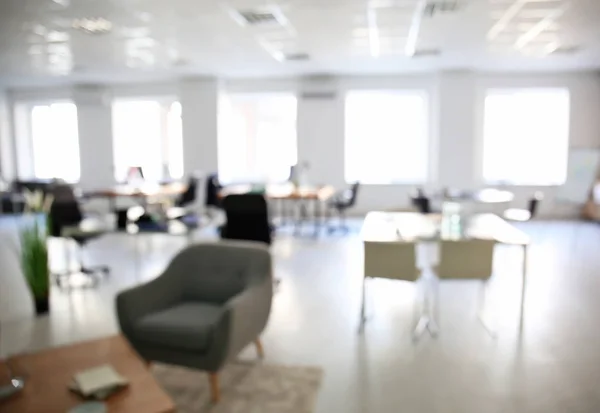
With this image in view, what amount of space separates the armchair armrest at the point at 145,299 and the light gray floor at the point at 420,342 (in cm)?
74

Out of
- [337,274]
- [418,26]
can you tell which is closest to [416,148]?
[418,26]

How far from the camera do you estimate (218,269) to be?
11.5 ft

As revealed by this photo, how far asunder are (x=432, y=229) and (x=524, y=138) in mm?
7119

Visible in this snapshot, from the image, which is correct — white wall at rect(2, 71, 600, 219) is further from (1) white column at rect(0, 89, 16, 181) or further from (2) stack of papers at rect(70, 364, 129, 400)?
(2) stack of papers at rect(70, 364, 129, 400)

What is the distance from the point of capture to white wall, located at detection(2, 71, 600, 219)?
9953 mm

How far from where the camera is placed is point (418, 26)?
628cm

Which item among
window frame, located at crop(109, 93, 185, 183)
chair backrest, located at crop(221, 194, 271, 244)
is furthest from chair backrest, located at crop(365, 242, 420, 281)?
window frame, located at crop(109, 93, 185, 183)

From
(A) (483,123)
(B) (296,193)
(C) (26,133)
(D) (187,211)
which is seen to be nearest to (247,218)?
(D) (187,211)

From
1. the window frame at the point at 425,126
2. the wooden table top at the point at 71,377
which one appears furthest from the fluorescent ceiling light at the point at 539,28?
the wooden table top at the point at 71,377

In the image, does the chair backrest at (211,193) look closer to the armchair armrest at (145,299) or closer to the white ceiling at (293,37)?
the white ceiling at (293,37)

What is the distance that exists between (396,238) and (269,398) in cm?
177

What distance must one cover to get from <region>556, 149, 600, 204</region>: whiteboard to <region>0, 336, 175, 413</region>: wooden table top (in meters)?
7.69

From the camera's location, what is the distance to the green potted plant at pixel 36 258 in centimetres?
455

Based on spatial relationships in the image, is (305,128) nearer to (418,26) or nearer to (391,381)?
(418,26)
